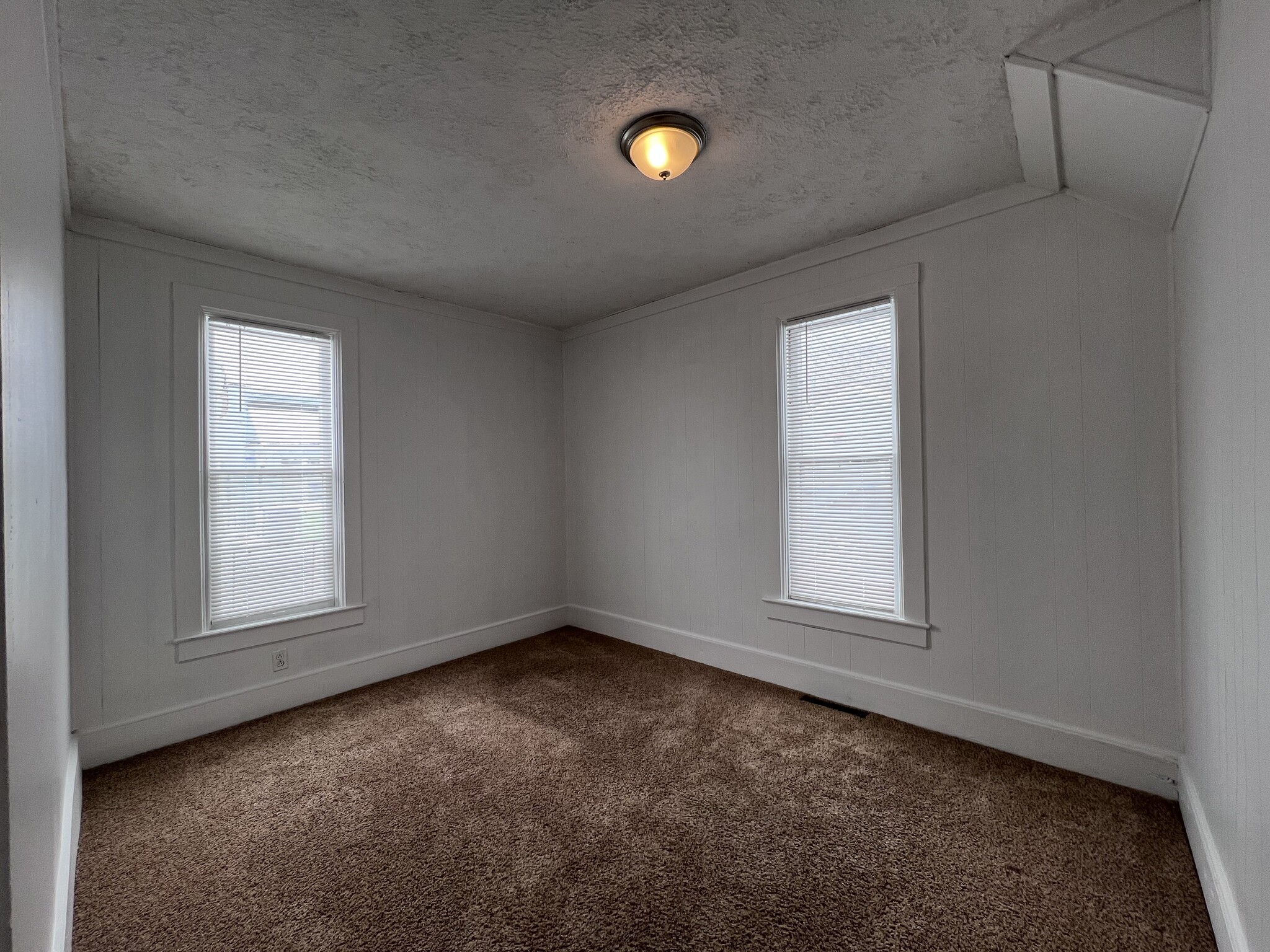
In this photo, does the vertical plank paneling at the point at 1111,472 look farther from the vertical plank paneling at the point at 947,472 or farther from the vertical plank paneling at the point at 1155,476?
the vertical plank paneling at the point at 947,472

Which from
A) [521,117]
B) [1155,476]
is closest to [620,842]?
[1155,476]

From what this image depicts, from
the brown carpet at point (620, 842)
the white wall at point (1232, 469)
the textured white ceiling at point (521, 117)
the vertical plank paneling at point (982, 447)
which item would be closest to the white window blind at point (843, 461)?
the vertical plank paneling at point (982, 447)

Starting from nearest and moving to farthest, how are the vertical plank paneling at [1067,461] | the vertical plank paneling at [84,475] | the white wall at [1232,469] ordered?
the white wall at [1232,469], the vertical plank paneling at [1067,461], the vertical plank paneling at [84,475]

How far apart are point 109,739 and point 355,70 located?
128 inches

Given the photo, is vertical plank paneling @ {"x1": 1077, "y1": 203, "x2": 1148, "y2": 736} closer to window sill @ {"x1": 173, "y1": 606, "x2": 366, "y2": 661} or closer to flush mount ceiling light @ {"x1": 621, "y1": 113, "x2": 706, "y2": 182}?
flush mount ceiling light @ {"x1": 621, "y1": 113, "x2": 706, "y2": 182}

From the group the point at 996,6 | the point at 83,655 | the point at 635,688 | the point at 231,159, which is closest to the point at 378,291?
the point at 231,159

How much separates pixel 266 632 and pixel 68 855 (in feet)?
4.92

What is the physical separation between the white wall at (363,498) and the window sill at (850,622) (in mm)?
2189

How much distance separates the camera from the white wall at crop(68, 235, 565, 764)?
2746 mm

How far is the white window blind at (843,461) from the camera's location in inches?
123

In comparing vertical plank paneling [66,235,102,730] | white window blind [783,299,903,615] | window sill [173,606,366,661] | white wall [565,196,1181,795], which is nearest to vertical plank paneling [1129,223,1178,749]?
white wall [565,196,1181,795]

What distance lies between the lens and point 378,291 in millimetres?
3822

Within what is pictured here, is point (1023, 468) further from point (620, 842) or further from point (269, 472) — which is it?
point (269, 472)

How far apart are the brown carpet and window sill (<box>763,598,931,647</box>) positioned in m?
0.46
